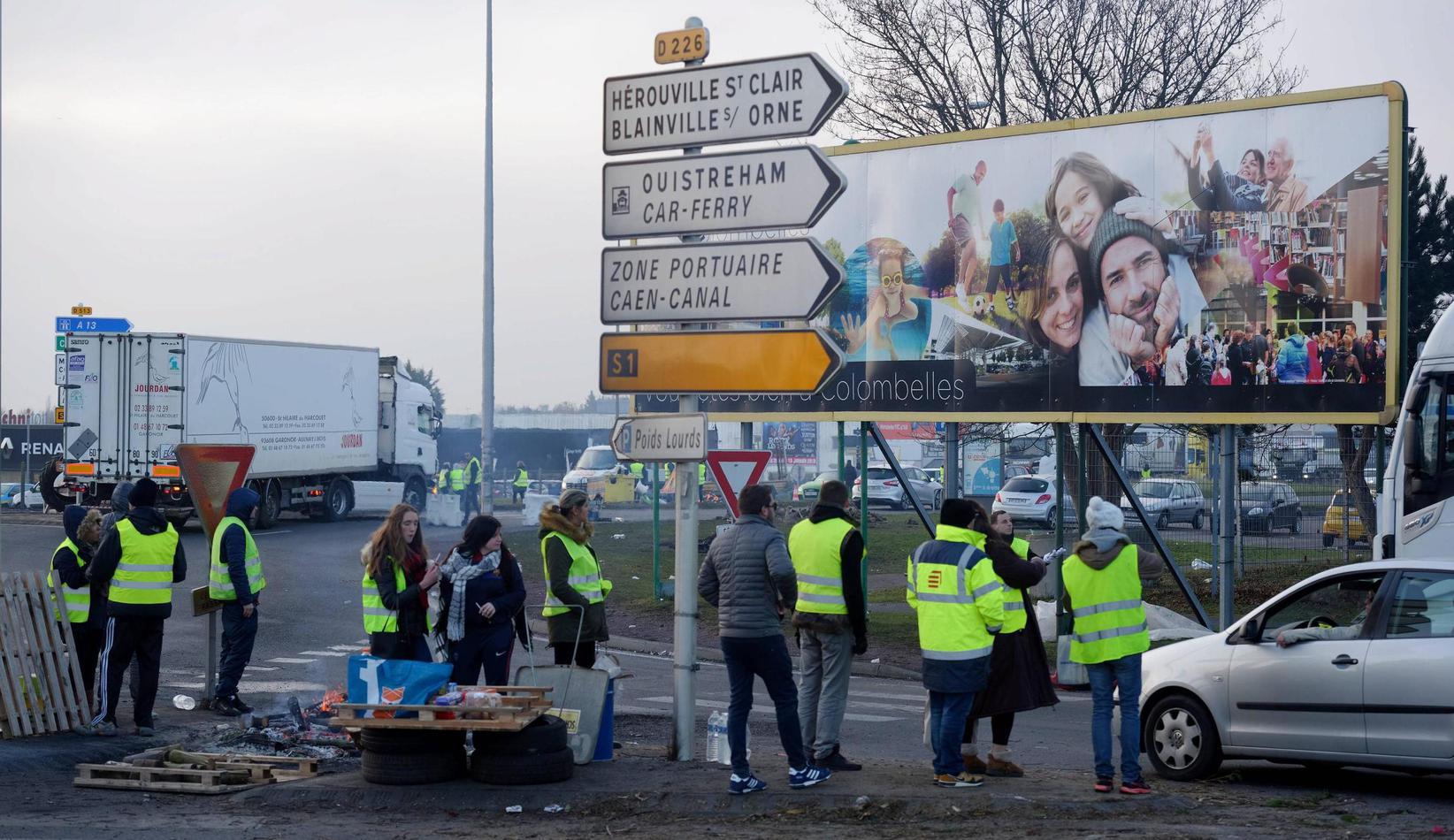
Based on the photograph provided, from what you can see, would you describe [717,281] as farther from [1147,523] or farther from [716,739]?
[1147,523]

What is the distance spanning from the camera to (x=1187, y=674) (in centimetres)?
952

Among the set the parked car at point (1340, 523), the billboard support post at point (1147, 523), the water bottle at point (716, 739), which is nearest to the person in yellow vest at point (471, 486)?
the billboard support post at point (1147, 523)

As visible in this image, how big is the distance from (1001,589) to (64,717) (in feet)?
22.9

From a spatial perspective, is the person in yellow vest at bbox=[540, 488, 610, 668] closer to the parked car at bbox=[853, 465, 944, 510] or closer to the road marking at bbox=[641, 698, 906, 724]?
the road marking at bbox=[641, 698, 906, 724]

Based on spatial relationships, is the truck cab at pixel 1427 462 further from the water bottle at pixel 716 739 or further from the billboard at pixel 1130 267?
the water bottle at pixel 716 739

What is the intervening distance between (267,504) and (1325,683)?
2581 cm

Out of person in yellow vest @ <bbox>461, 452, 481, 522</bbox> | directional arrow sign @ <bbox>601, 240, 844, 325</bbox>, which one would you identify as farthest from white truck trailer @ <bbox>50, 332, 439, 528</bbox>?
directional arrow sign @ <bbox>601, 240, 844, 325</bbox>

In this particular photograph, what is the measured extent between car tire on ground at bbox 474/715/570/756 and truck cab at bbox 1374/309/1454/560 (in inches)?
344

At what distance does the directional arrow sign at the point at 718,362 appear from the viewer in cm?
872

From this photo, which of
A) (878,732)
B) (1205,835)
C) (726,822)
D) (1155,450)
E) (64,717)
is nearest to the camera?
(1205,835)

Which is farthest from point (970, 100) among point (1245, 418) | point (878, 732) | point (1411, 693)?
point (1411, 693)

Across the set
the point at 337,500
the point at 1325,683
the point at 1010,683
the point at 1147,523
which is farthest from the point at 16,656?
the point at 337,500

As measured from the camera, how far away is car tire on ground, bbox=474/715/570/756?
8.72 meters

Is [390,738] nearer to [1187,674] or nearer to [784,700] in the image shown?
[784,700]
